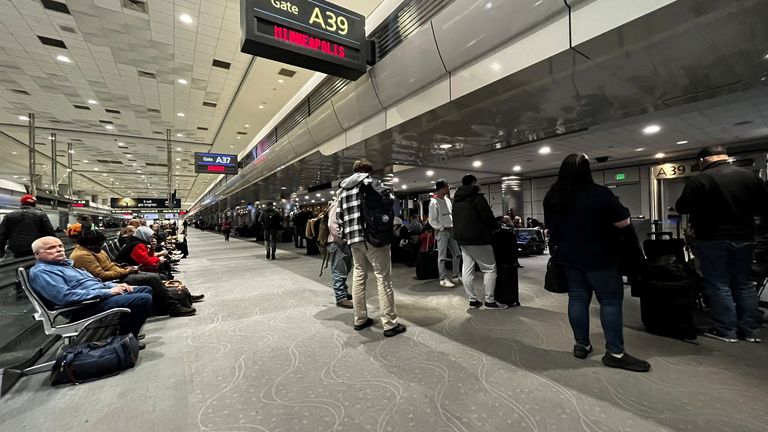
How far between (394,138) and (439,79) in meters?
1.81

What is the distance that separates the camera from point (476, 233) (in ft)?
12.4

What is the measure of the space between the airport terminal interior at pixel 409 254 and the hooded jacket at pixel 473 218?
46cm

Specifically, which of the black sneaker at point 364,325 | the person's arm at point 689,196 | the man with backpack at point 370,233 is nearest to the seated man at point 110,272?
the black sneaker at point 364,325

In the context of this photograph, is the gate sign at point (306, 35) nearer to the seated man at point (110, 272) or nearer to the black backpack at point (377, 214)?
the black backpack at point (377, 214)

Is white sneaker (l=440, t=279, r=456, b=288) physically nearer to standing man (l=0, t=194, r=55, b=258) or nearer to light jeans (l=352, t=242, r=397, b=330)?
light jeans (l=352, t=242, r=397, b=330)

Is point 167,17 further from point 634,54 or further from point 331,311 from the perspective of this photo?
point 634,54

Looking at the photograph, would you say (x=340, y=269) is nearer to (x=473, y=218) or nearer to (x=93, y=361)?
(x=473, y=218)

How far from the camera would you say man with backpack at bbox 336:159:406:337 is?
3031 millimetres

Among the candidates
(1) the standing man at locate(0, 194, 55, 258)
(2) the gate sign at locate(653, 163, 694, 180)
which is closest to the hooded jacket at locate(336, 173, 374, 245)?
(1) the standing man at locate(0, 194, 55, 258)

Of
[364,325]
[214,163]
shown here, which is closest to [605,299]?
[364,325]

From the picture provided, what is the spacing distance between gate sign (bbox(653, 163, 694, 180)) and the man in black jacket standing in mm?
11939

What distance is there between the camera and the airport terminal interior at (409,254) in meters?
1.93

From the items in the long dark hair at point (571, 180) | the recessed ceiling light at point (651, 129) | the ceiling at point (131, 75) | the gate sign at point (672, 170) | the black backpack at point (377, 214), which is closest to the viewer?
the long dark hair at point (571, 180)

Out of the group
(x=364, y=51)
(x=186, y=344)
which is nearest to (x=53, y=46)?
(x=364, y=51)
